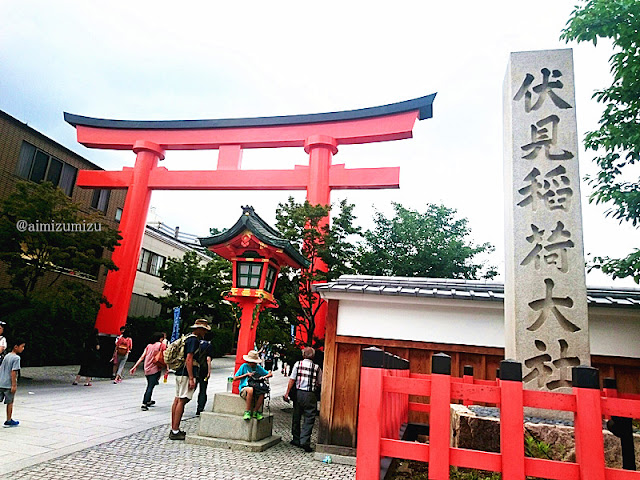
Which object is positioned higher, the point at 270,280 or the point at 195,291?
the point at 195,291

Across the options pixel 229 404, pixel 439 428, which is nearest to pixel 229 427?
pixel 229 404

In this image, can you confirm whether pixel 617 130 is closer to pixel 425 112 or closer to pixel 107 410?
pixel 425 112

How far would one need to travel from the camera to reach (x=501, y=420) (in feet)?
8.01

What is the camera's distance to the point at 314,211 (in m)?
11.9

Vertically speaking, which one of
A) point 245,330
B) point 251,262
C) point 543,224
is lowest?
point 245,330

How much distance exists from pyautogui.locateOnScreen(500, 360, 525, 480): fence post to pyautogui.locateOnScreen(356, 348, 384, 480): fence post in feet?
2.34

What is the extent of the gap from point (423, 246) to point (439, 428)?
17.3 meters

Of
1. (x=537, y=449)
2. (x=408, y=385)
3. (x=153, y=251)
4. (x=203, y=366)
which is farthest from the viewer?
(x=153, y=251)

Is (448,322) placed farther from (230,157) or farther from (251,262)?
(230,157)

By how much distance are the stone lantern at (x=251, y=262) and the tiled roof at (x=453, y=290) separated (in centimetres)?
151

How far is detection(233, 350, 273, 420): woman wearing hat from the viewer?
23.9 feet

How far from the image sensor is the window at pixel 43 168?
59.4ft

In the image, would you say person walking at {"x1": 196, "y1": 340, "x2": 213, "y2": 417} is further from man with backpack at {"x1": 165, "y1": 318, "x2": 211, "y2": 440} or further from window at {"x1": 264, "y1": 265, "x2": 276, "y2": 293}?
window at {"x1": 264, "y1": 265, "x2": 276, "y2": 293}

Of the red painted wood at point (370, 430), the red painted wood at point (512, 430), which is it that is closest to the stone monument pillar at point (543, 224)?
the red painted wood at point (512, 430)
